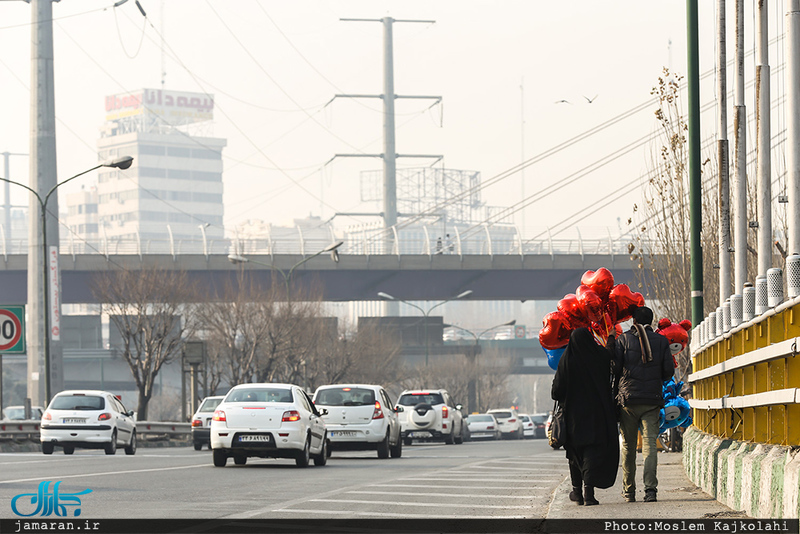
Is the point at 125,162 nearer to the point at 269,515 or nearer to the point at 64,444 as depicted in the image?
the point at 64,444

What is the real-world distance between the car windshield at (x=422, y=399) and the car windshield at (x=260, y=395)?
1898cm

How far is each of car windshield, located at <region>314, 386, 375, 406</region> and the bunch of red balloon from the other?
1251cm

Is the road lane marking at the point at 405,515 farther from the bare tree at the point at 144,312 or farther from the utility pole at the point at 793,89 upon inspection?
the bare tree at the point at 144,312

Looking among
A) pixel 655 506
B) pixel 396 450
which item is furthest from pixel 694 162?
pixel 396 450

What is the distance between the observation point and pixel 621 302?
1423cm

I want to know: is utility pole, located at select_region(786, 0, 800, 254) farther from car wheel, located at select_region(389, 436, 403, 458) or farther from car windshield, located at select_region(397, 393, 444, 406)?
car windshield, located at select_region(397, 393, 444, 406)

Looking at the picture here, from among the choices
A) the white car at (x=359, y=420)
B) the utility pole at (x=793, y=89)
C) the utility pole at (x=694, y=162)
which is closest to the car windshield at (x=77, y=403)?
the white car at (x=359, y=420)

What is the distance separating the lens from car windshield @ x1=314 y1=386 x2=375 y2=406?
26656 millimetres

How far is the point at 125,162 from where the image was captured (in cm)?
4003

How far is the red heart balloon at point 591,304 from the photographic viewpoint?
13930mm

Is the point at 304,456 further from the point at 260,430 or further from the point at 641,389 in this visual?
the point at 641,389

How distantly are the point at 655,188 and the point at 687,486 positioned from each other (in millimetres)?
13353

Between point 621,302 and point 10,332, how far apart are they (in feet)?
81.4

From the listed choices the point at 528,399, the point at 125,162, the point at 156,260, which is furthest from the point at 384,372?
the point at 528,399
